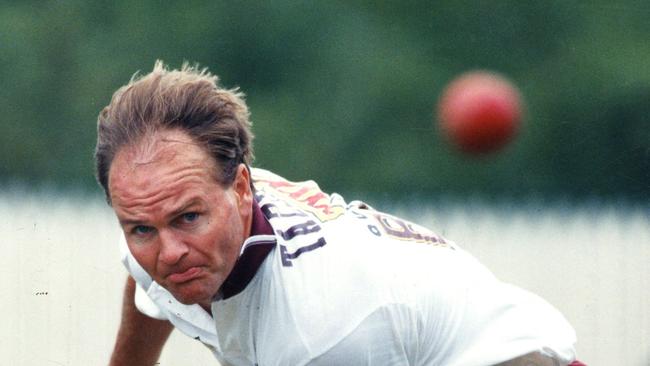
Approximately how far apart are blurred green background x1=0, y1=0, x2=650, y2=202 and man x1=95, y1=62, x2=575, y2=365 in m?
4.71

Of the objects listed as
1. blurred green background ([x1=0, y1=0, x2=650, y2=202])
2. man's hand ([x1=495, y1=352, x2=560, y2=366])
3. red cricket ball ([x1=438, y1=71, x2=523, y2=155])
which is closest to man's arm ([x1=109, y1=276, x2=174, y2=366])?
man's hand ([x1=495, y1=352, x2=560, y2=366])

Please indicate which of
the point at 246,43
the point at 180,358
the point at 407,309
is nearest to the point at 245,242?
the point at 407,309

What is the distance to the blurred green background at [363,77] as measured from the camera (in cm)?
852

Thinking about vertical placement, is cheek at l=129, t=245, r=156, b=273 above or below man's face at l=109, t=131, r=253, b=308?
below

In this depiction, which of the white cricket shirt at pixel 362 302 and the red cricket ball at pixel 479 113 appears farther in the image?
the red cricket ball at pixel 479 113

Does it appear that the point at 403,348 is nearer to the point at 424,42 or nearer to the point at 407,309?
the point at 407,309

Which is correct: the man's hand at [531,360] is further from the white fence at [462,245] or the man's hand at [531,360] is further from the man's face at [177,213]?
the white fence at [462,245]

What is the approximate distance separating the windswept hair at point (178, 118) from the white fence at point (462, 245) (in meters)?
3.49

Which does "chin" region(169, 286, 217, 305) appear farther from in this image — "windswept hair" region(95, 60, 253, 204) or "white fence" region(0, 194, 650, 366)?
"white fence" region(0, 194, 650, 366)

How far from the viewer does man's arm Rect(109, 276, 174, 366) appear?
427cm

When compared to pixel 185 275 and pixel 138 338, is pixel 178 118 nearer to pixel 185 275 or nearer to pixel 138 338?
pixel 185 275

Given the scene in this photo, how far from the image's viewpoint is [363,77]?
29.5ft

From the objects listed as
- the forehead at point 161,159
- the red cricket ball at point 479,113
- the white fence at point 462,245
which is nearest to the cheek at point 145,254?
the forehead at point 161,159

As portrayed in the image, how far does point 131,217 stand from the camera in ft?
11.0
